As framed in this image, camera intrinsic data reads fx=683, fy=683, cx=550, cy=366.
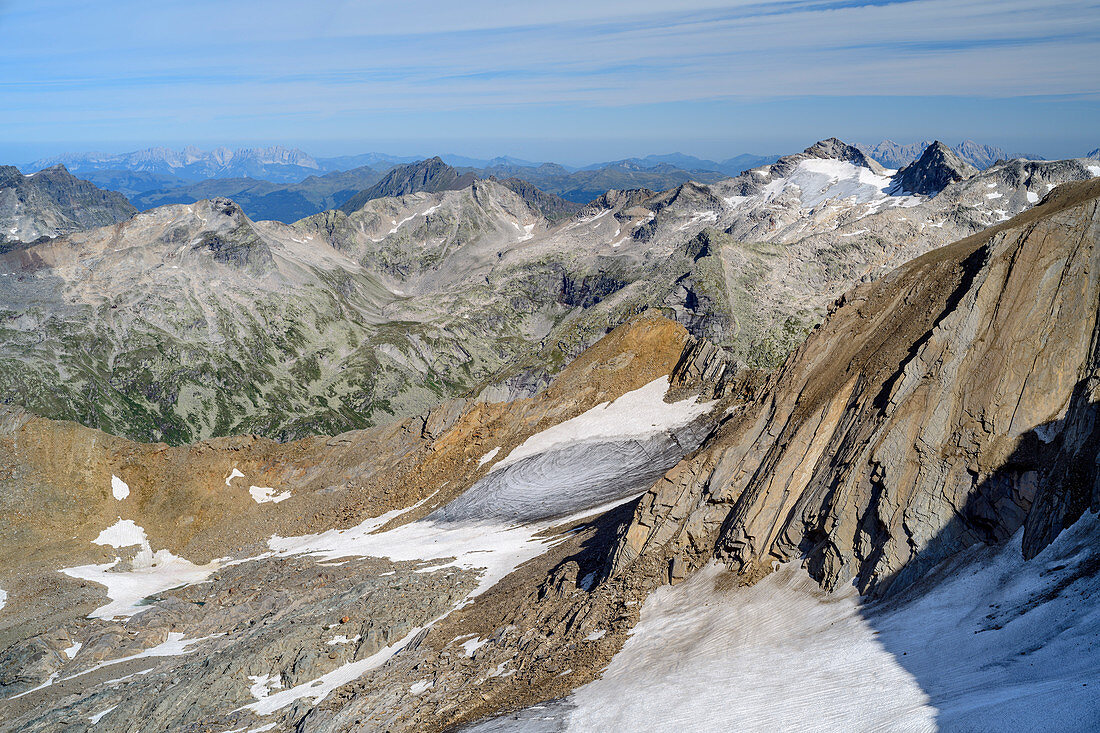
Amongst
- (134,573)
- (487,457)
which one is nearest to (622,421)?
(487,457)

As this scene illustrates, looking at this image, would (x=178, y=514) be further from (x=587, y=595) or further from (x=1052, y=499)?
(x=1052, y=499)

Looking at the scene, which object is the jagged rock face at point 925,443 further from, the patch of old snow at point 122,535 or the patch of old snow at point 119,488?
the patch of old snow at point 119,488

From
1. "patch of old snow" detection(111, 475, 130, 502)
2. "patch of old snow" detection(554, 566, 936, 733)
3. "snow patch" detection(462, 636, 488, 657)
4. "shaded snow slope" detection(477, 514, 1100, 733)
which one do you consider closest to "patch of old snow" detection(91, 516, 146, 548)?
"patch of old snow" detection(111, 475, 130, 502)

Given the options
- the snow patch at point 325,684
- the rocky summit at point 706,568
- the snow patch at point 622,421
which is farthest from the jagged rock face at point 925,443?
the snow patch at point 622,421

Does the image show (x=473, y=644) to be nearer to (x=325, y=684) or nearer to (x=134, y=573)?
(x=325, y=684)

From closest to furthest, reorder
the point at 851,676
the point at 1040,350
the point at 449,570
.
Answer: the point at 851,676
the point at 1040,350
the point at 449,570

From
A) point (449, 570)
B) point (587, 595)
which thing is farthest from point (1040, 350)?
point (449, 570)
